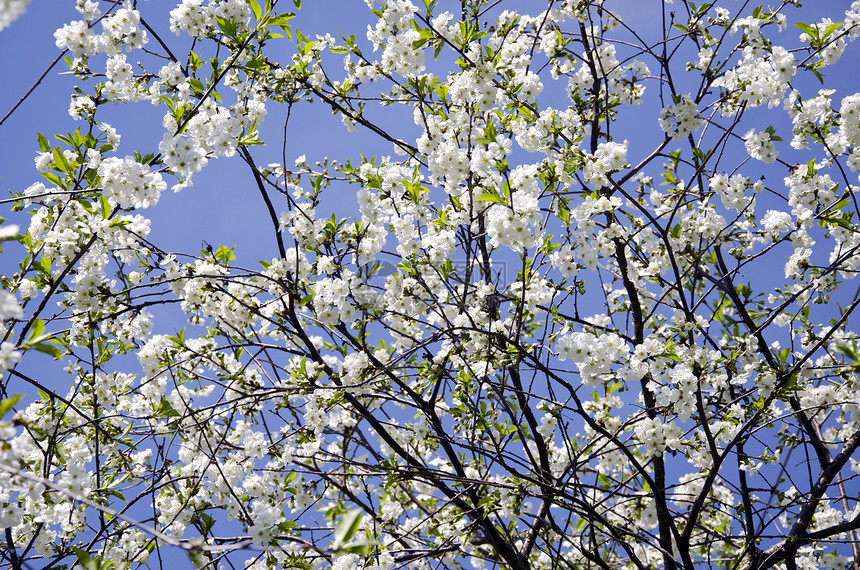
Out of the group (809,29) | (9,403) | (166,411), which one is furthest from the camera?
(809,29)

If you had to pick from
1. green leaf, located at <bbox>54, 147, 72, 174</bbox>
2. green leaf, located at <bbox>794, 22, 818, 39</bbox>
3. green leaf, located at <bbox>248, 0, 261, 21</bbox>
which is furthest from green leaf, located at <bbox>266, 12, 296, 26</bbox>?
green leaf, located at <bbox>794, 22, 818, 39</bbox>

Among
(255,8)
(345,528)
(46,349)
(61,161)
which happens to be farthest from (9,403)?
(255,8)

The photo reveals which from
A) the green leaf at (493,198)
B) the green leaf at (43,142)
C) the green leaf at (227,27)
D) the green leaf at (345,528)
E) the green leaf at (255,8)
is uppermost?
the green leaf at (255,8)

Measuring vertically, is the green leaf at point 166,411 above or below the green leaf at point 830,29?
below

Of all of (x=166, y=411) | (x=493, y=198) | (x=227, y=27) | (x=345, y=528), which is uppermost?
(x=227, y=27)

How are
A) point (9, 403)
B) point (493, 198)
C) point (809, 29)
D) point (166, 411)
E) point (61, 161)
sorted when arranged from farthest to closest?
point (809, 29) < point (166, 411) < point (493, 198) < point (61, 161) < point (9, 403)

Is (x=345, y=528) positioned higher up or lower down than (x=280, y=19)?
lower down

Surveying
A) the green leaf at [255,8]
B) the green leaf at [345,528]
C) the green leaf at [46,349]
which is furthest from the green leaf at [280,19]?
the green leaf at [345,528]

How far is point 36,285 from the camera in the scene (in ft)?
10.3

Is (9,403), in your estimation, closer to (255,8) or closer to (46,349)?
(46,349)

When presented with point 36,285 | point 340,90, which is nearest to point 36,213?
point 36,285

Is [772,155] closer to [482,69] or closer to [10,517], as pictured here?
[482,69]

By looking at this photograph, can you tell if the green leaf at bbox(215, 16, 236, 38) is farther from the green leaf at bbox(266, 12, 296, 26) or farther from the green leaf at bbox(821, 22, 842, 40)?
the green leaf at bbox(821, 22, 842, 40)

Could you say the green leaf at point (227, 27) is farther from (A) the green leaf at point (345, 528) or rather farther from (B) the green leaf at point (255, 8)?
(A) the green leaf at point (345, 528)
